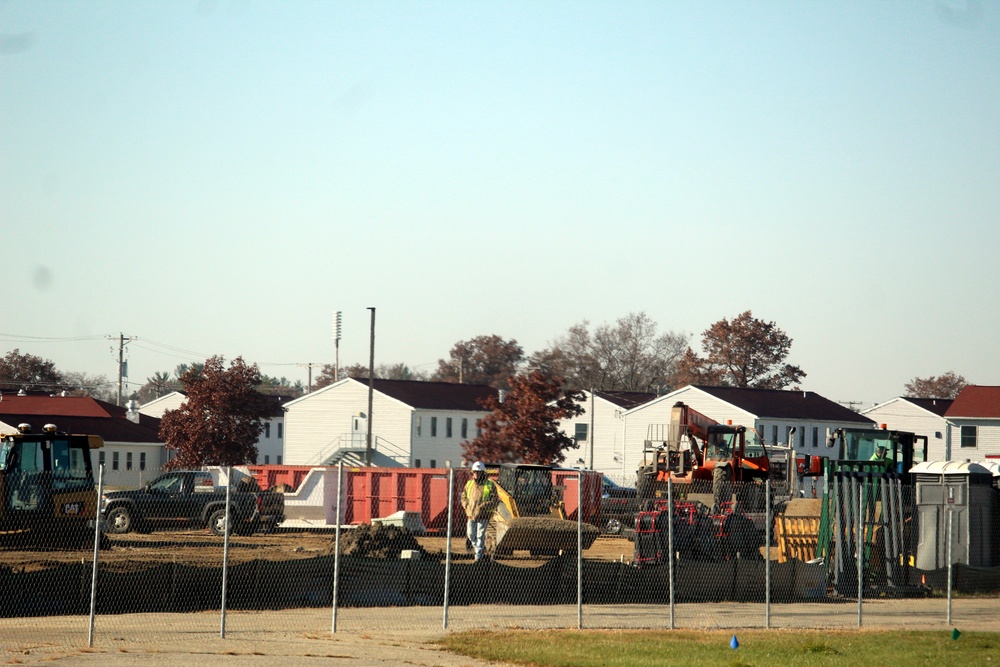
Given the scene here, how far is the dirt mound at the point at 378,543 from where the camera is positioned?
2142 cm

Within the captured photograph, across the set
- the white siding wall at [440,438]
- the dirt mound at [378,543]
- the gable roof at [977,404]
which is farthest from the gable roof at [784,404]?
the dirt mound at [378,543]

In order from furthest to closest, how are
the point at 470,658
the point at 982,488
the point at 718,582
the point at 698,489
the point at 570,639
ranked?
the point at 698,489 → the point at 982,488 → the point at 718,582 → the point at 570,639 → the point at 470,658

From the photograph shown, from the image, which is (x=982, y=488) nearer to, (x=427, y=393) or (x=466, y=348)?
(x=427, y=393)

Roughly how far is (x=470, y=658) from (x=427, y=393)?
56076 millimetres

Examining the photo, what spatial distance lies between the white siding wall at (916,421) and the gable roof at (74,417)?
4370 centimetres

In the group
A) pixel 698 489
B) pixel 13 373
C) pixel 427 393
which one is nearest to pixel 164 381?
pixel 13 373

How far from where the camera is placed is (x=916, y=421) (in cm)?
7350

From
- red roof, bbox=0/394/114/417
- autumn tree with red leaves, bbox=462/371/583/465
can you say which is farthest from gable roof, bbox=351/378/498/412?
red roof, bbox=0/394/114/417

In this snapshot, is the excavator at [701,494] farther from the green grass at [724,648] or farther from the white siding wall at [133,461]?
the white siding wall at [133,461]

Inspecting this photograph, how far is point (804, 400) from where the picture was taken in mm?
70750

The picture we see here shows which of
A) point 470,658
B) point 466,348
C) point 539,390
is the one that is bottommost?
point 470,658

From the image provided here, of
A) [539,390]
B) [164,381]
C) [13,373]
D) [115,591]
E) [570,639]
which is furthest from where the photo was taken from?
[164,381]

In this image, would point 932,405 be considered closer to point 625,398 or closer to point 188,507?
point 625,398

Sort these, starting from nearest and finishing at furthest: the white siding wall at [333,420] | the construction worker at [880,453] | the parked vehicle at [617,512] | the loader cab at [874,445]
→ 1. the parked vehicle at [617,512]
2. the loader cab at [874,445]
3. the construction worker at [880,453]
4. the white siding wall at [333,420]
